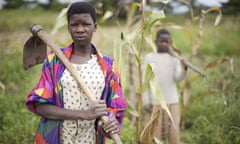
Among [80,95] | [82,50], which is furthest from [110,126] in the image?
[82,50]

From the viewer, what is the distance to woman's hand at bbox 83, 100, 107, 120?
141cm

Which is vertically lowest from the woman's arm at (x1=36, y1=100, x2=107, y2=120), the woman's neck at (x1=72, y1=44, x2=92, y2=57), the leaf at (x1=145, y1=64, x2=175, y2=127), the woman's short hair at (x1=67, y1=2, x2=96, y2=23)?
the woman's arm at (x1=36, y1=100, x2=107, y2=120)

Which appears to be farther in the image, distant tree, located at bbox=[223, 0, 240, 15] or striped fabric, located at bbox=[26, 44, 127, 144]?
distant tree, located at bbox=[223, 0, 240, 15]

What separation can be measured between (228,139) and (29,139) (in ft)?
4.77

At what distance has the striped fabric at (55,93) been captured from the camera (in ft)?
4.81

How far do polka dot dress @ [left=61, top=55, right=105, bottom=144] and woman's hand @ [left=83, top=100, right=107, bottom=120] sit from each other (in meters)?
0.11

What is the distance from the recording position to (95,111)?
1.41m

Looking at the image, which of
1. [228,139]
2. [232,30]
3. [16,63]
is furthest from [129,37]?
[232,30]

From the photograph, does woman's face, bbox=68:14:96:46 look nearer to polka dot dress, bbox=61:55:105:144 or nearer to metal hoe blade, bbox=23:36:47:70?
polka dot dress, bbox=61:55:105:144

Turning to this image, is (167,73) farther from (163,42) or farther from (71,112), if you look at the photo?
(71,112)

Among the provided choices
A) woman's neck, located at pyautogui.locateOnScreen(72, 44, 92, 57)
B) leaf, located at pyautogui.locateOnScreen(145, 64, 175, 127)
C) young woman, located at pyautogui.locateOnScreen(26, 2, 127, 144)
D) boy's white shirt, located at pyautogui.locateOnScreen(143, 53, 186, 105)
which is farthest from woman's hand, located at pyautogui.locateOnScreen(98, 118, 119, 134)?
boy's white shirt, located at pyautogui.locateOnScreen(143, 53, 186, 105)

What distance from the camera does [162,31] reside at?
2.81m

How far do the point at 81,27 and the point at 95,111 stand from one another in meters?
0.38

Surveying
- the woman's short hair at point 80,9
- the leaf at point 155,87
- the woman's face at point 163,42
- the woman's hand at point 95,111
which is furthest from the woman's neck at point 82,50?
the woman's face at point 163,42
